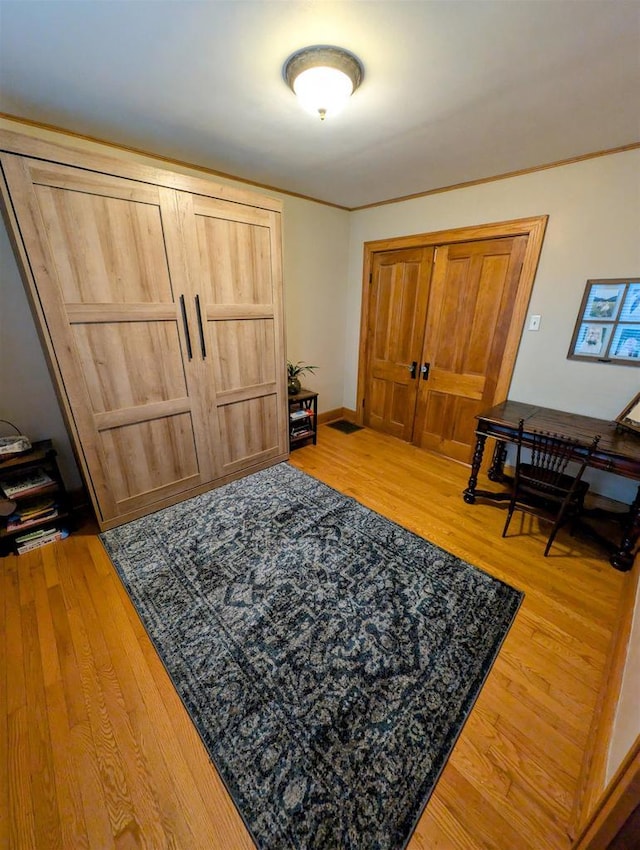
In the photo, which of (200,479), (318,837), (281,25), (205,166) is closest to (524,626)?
(318,837)

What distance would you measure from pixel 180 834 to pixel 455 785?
0.89 meters

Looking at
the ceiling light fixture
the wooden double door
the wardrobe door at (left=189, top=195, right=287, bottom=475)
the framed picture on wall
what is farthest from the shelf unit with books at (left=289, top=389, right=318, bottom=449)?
the framed picture on wall

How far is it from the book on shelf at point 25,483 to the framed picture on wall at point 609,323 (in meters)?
3.82

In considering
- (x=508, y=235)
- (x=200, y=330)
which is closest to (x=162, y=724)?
(x=200, y=330)

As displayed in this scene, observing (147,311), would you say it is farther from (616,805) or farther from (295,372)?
(616,805)

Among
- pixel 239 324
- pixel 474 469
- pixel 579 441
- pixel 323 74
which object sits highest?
pixel 323 74

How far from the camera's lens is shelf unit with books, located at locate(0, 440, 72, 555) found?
193 centimetres

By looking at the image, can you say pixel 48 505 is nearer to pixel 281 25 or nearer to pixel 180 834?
pixel 180 834

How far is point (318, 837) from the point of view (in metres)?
0.94

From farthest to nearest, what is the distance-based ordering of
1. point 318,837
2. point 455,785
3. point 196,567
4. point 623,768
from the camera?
1. point 196,567
2. point 455,785
3. point 318,837
4. point 623,768

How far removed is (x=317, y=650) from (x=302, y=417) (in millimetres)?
2244

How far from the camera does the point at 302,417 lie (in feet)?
11.1

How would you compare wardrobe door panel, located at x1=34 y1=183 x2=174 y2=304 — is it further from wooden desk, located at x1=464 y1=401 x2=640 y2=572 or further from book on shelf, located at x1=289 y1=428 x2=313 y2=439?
wooden desk, located at x1=464 y1=401 x2=640 y2=572

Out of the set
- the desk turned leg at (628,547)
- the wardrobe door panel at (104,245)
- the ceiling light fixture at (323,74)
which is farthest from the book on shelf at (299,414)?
the desk turned leg at (628,547)
